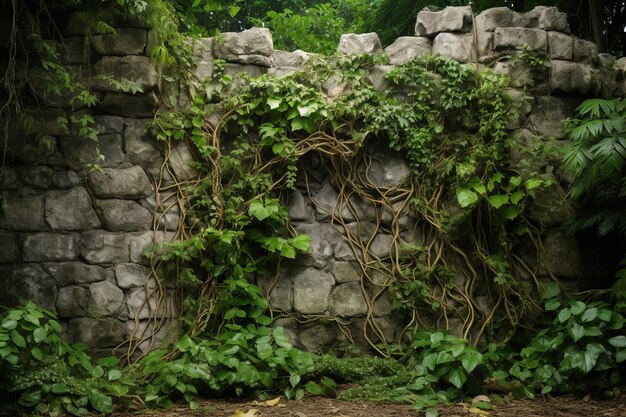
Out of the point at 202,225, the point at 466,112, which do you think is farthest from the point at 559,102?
the point at 202,225

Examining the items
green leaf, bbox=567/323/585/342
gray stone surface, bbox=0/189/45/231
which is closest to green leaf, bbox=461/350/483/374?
green leaf, bbox=567/323/585/342

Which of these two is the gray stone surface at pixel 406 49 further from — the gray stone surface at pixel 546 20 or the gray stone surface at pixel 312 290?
the gray stone surface at pixel 312 290

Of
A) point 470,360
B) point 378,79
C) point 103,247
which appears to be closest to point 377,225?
point 378,79

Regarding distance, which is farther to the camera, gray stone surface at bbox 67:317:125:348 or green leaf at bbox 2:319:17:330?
gray stone surface at bbox 67:317:125:348

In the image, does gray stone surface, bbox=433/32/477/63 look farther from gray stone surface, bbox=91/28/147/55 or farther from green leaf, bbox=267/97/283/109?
gray stone surface, bbox=91/28/147/55

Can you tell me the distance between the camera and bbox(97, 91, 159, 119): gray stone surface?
365 cm

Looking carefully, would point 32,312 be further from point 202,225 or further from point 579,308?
point 579,308

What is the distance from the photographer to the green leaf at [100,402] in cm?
288

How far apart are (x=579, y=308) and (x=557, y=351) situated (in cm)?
29

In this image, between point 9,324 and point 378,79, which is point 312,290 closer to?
point 378,79

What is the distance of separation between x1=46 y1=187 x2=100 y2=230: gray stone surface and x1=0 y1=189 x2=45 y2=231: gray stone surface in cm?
5

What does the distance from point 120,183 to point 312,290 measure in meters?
1.46

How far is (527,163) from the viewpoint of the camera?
3.86 m

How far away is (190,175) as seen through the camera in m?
3.85
